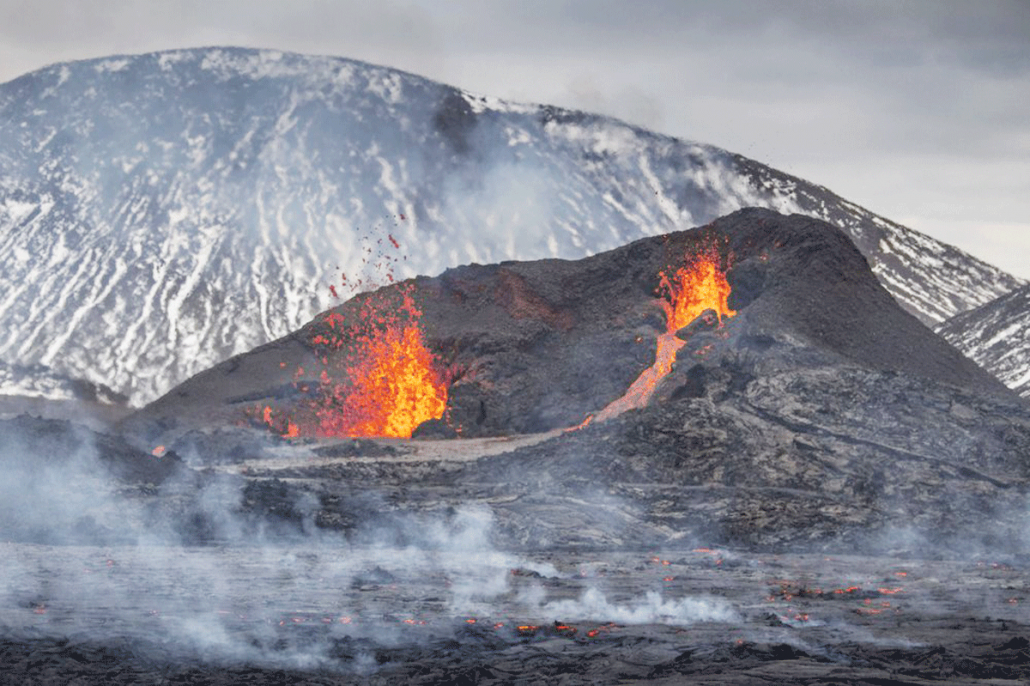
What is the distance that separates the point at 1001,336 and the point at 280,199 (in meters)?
72.2

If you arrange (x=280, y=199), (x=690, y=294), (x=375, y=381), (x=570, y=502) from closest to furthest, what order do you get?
(x=570, y=502) < (x=690, y=294) < (x=375, y=381) < (x=280, y=199)

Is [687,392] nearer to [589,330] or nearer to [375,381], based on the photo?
[589,330]

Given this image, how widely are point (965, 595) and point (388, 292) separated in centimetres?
4621

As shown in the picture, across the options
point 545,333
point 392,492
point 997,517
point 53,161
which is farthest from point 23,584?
point 53,161

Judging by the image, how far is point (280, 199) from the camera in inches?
5374

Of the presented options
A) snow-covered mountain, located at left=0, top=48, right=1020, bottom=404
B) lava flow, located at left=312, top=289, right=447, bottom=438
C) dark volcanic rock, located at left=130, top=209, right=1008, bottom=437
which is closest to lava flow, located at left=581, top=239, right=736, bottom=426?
dark volcanic rock, located at left=130, top=209, right=1008, bottom=437

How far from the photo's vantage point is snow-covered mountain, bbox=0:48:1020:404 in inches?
4835

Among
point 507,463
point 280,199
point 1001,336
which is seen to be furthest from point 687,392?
point 280,199

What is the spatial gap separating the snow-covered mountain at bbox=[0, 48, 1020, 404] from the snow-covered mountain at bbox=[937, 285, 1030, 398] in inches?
1032

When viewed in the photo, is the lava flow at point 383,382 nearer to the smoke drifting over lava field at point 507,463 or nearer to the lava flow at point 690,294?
the smoke drifting over lava field at point 507,463

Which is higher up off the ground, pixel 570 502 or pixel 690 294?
pixel 690 294

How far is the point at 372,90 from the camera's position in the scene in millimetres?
148000

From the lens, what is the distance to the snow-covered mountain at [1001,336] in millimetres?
81188

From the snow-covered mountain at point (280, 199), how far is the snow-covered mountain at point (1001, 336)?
1032 inches
